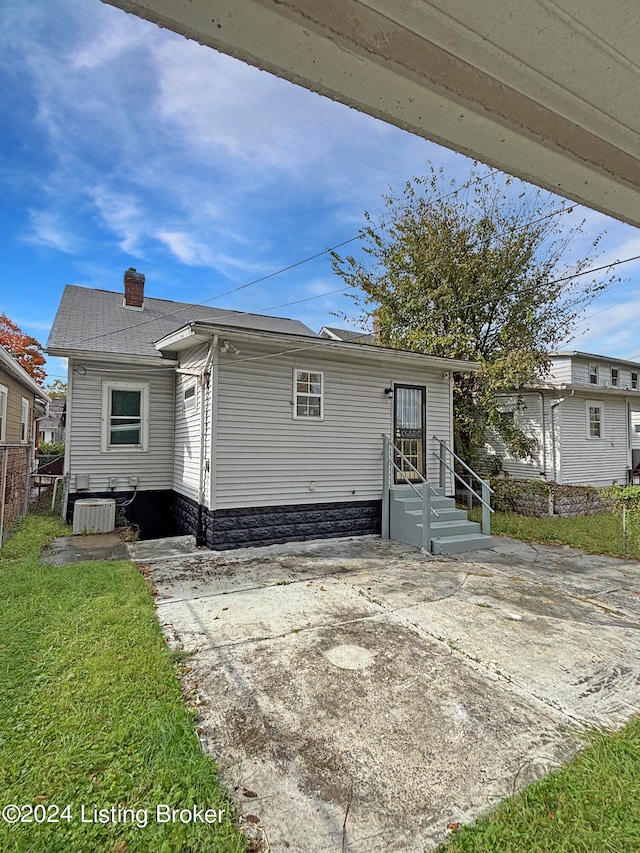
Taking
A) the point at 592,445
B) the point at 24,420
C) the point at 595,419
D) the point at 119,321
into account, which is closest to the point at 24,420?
the point at 24,420

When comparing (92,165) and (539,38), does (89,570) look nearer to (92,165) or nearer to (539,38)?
(92,165)

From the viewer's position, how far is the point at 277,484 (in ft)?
23.8

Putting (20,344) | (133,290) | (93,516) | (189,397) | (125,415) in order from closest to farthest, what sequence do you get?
1. (93,516)
2. (189,397)
3. (125,415)
4. (133,290)
5. (20,344)

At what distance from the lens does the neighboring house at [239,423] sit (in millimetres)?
6883

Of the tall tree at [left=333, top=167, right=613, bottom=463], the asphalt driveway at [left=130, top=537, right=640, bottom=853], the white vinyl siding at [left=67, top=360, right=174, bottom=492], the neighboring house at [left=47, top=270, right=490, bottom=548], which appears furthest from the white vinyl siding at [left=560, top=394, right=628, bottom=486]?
the white vinyl siding at [left=67, top=360, right=174, bottom=492]

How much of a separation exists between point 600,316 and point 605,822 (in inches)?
513

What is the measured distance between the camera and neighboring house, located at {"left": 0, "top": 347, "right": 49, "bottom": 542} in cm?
720

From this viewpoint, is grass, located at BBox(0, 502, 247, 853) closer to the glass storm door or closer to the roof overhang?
the roof overhang

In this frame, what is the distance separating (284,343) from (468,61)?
20.0 feet

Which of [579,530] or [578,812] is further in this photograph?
[579,530]

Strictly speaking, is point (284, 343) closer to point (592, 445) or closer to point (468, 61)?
point (468, 61)

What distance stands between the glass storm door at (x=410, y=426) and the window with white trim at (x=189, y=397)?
3708 mm

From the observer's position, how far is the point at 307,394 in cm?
755

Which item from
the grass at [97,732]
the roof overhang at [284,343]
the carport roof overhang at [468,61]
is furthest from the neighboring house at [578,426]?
the carport roof overhang at [468,61]
